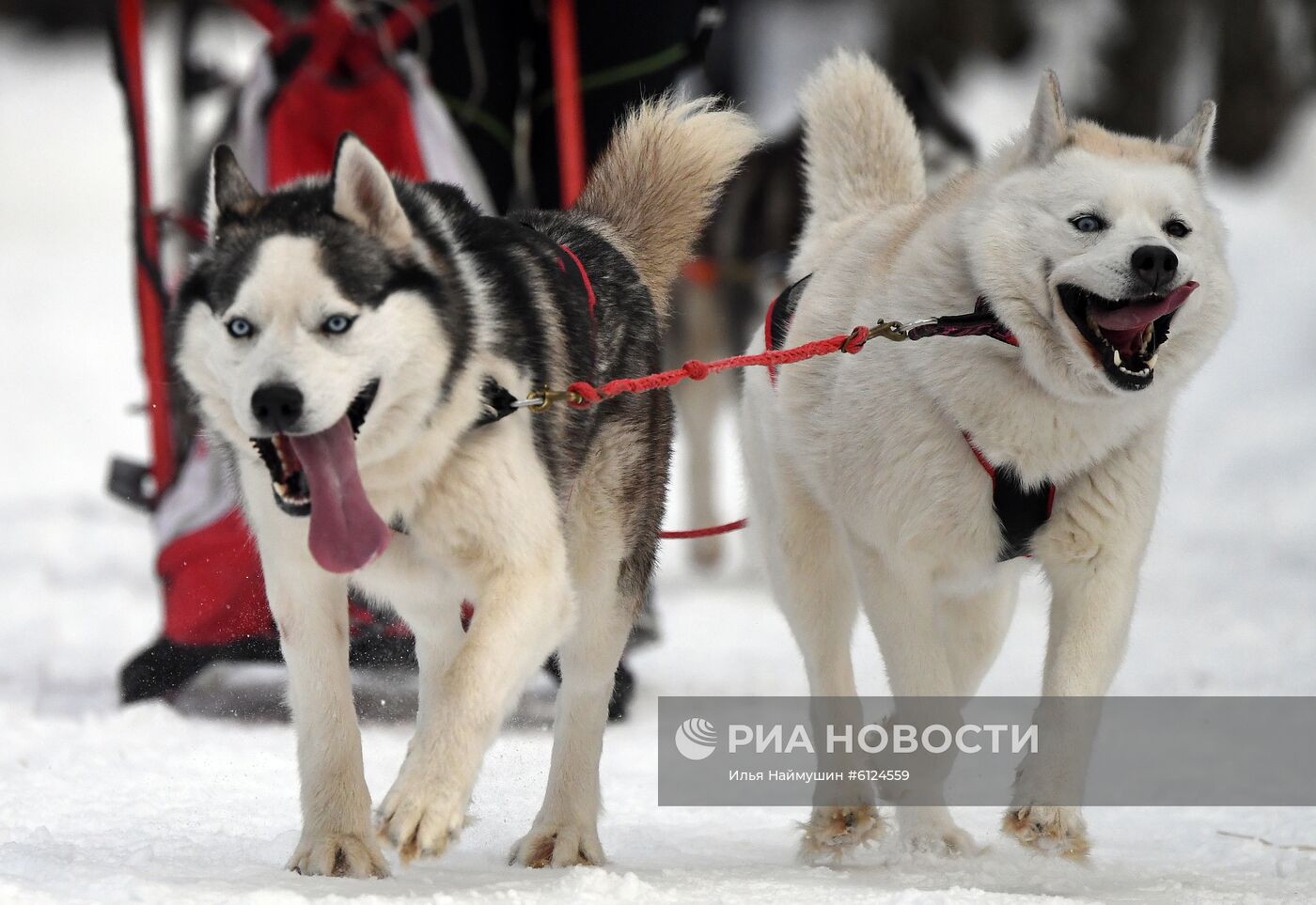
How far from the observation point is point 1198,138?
2.65m

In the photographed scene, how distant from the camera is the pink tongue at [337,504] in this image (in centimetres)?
208

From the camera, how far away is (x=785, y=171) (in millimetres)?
7035

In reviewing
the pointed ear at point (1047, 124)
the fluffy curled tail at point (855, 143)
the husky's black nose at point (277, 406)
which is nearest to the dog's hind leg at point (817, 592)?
the fluffy curled tail at point (855, 143)

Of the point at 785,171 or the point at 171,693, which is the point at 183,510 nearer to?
the point at 171,693

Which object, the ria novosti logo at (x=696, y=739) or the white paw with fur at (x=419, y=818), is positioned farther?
the ria novosti logo at (x=696, y=739)

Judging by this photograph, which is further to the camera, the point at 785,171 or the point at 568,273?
the point at 785,171

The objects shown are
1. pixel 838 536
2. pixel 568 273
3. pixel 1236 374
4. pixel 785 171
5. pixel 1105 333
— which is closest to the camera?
pixel 1105 333

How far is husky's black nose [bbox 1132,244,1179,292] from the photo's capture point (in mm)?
2301

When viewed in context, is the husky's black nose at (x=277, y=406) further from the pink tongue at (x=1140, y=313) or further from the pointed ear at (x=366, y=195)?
the pink tongue at (x=1140, y=313)

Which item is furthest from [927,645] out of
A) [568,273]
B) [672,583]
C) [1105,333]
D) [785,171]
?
[785,171]

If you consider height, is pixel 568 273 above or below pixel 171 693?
above

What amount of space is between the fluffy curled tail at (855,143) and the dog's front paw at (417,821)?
5.48 feet

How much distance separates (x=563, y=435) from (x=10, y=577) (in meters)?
3.82

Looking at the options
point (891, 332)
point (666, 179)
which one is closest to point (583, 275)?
point (666, 179)
